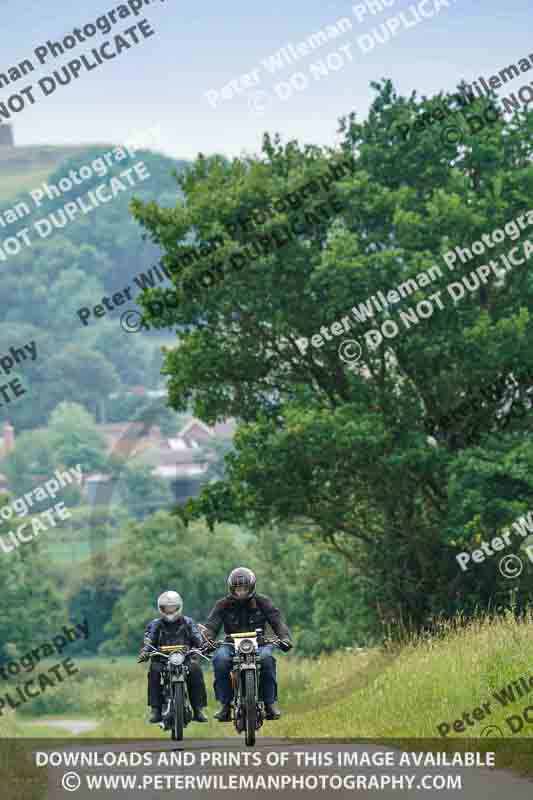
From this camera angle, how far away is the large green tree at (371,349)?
27.3 metres

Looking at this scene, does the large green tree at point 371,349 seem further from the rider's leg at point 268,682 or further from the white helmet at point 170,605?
the white helmet at point 170,605

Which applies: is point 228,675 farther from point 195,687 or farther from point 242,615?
point 242,615

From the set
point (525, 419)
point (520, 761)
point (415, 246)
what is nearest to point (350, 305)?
point (415, 246)

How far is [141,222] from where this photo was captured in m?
30.5

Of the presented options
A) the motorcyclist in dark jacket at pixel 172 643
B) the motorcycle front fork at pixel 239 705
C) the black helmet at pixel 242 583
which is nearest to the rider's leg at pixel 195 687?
the motorcyclist in dark jacket at pixel 172 643

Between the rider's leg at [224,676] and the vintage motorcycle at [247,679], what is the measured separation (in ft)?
0.15

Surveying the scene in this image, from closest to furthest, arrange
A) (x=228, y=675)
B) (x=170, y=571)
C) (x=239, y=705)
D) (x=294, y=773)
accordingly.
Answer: (x=239, y=705) → (x=228, y=675) → (x=294, y=773) → (x=170, y=571)

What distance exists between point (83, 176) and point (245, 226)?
6.63 m

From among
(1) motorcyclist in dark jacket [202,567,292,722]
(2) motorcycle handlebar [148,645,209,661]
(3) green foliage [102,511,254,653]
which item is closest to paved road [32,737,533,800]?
(1) motorcyclist in dark jacket [202,567,292,722]

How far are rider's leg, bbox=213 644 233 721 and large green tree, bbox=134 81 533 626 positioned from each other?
15299 mm

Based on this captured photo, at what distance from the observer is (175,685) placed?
443 inches

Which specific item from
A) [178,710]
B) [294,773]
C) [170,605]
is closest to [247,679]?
[178,710]

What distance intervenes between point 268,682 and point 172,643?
0.79 m

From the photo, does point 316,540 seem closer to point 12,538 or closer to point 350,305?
point 350,305
